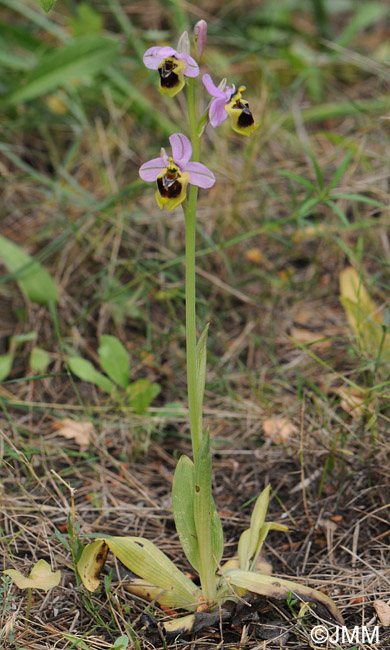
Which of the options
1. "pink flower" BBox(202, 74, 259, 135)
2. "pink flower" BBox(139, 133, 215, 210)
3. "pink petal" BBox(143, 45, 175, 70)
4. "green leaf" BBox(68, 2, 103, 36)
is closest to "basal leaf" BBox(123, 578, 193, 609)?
"pink flower" BBox(139, 133, 215, 210)

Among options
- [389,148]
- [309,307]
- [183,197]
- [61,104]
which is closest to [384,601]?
[183,197]

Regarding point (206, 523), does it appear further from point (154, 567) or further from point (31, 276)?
point (31, 276)

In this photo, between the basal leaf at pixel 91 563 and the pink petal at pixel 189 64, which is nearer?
the pink petal at pixel 189 64

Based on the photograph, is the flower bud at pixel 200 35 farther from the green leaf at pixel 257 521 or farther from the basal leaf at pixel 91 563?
the basal leaf at pixel 91 563

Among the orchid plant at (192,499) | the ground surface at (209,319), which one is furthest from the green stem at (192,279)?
the ground surface at (209,319)

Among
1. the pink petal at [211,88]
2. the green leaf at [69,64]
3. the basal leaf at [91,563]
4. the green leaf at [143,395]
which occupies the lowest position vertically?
the basal leaf at [91,563]

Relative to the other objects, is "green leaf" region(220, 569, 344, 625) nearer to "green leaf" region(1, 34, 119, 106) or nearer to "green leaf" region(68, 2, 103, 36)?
"green leaf" region(1, 34, 119, 106)

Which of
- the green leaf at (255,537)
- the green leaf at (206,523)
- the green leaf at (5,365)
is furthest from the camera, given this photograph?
the green leaf at (5,365)
